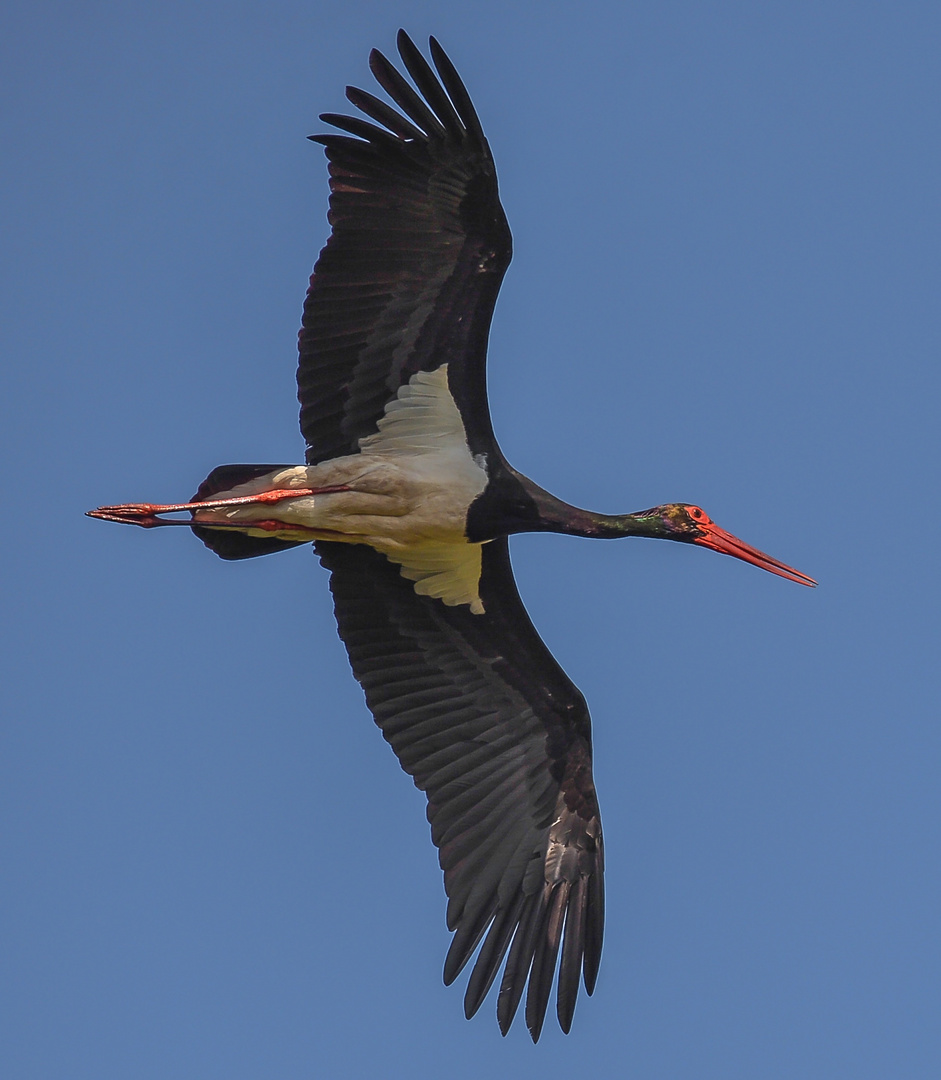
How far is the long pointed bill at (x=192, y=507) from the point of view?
37.0 feet

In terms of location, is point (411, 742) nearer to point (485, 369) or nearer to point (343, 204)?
point (485, 369)

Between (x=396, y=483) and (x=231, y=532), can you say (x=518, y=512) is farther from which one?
(x=231, y=532)

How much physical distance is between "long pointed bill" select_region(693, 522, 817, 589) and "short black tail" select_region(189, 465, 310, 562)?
2.95m

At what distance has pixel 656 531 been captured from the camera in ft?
40.0

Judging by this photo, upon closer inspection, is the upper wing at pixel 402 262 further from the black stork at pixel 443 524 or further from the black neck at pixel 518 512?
the black neck at pixel 518 512

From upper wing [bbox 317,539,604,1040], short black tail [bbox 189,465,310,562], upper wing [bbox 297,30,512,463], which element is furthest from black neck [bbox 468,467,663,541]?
short black tail [bbox 189,465,310,562]

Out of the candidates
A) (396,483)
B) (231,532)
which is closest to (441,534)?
(396,483)

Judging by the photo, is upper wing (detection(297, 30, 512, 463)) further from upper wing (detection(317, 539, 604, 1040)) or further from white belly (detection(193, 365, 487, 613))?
Answer: upper wing (detection(317, 539, 604, 1040))

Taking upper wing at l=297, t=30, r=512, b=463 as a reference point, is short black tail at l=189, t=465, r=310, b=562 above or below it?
below

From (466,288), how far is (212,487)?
6.59ft

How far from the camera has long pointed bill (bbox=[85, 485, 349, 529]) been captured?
11.3 metres

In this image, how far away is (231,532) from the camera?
1145 cm

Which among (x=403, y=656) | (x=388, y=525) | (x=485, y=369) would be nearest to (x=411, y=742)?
(x=403, y=656)

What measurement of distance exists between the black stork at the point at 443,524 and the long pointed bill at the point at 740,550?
0.5 inches
